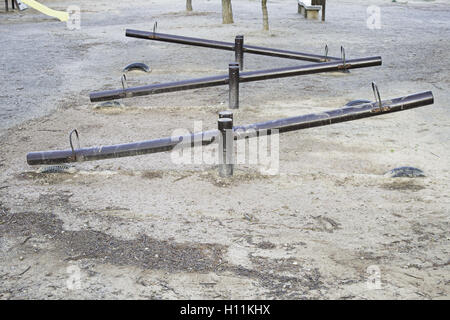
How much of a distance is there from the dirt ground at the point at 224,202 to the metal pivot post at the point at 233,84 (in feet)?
0.80

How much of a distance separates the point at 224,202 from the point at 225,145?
58 centimetres

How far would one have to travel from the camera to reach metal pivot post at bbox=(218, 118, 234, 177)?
4750 mm

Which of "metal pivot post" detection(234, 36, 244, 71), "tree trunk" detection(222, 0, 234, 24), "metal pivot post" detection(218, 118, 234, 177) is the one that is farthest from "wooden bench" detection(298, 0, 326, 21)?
"metal pivot post" detection(218, 118, 234, 177)

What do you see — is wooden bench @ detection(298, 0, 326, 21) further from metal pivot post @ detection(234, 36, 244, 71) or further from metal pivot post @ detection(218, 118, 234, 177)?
metal pivot post @ detection(218, 118, 234, 177)

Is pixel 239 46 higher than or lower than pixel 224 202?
higher

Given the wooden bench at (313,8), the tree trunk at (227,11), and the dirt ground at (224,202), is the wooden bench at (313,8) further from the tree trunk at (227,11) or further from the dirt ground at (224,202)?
the dirt ground at (224,202)

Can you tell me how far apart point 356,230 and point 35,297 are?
2.20 m

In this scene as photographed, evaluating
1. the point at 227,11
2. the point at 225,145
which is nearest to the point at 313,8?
the point at 227,11

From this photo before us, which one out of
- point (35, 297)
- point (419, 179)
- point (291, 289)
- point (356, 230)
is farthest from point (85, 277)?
point (419, 179)

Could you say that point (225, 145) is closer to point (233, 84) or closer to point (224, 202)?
point (224, 202)

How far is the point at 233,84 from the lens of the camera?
704 centimetres

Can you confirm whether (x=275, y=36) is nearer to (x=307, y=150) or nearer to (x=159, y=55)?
(x=159, y=55)

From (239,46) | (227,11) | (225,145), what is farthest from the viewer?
(227,11)

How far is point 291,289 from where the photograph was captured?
3.23 metres
